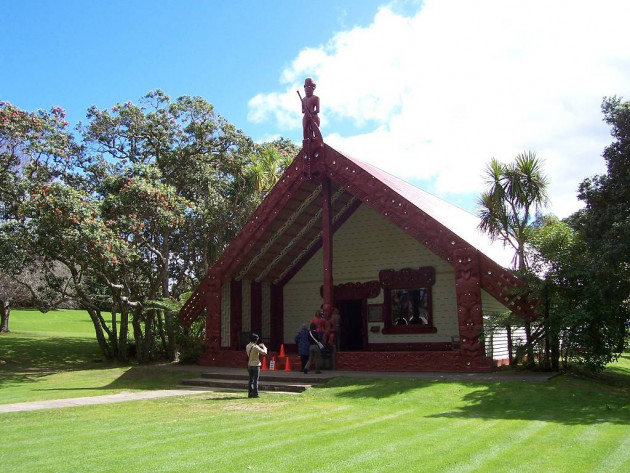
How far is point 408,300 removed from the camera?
1969cm

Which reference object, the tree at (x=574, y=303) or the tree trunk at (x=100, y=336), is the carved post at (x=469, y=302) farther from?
the tree trunk at (x=100, y=336)

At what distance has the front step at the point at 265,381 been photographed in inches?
537

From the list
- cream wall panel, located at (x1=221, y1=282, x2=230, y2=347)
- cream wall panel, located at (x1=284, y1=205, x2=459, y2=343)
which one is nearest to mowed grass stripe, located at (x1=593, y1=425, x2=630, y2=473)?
cream wall panel, located at (x1=284, y1=205, x2=459, y2=343)

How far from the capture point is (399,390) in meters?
12.0

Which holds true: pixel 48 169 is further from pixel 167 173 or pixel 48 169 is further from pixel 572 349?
pixel 572 349

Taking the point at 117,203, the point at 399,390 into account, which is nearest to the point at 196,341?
the point at 117,203

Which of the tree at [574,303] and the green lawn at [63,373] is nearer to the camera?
the tree at [574,303]

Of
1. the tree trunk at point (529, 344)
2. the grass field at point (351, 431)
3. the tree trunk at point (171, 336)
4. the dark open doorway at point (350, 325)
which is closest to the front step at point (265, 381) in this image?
the grass field at point (351, 431)

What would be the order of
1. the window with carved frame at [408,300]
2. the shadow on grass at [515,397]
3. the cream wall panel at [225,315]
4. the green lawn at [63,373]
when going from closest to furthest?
1. the shadow on grass at [515,397]
2. the green lawn at [63,373]
3. the window with carved frame at [408,300]
4. the cream wall panel at [225,315]

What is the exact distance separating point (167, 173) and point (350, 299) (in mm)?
9342

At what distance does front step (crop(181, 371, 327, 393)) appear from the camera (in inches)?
537

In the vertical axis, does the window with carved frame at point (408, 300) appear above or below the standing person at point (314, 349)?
above

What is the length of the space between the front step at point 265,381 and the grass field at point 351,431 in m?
0.66

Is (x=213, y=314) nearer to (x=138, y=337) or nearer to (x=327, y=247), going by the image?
(x=327, y=247)
